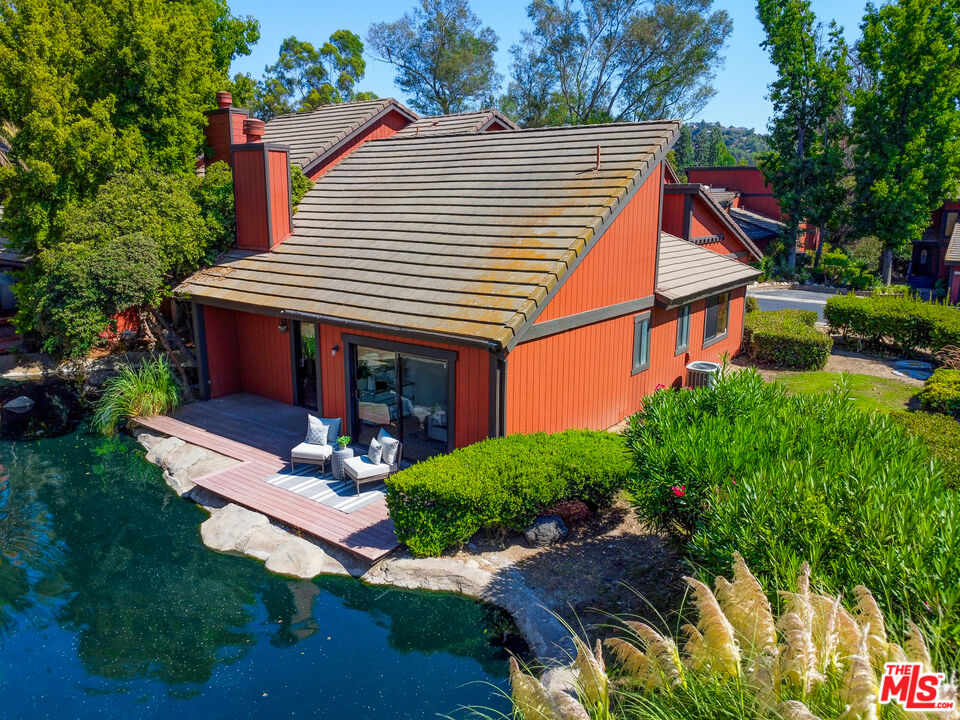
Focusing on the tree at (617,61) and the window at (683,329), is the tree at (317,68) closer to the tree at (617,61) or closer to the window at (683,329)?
the tree at (617,61)

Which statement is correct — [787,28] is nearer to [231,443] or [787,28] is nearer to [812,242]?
[812,242]

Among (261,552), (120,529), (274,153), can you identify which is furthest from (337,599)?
(274,153)

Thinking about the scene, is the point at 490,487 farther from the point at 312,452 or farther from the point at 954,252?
the point at 954,252

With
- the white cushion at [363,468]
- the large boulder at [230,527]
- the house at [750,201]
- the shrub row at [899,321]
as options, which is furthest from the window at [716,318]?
the house at [750,201]

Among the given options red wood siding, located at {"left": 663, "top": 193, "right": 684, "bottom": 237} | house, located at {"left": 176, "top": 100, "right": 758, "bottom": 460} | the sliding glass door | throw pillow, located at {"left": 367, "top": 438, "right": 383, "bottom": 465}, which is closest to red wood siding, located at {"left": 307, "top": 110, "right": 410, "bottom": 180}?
house, located at {"left": 176, "top": 100, "right": 758, "bottom": 460}

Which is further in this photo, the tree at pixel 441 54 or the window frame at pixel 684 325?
the tree at pixel 441 54

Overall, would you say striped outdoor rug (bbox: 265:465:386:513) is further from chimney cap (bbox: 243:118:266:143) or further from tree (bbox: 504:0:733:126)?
tree (bbox: 504:0:733:126)
